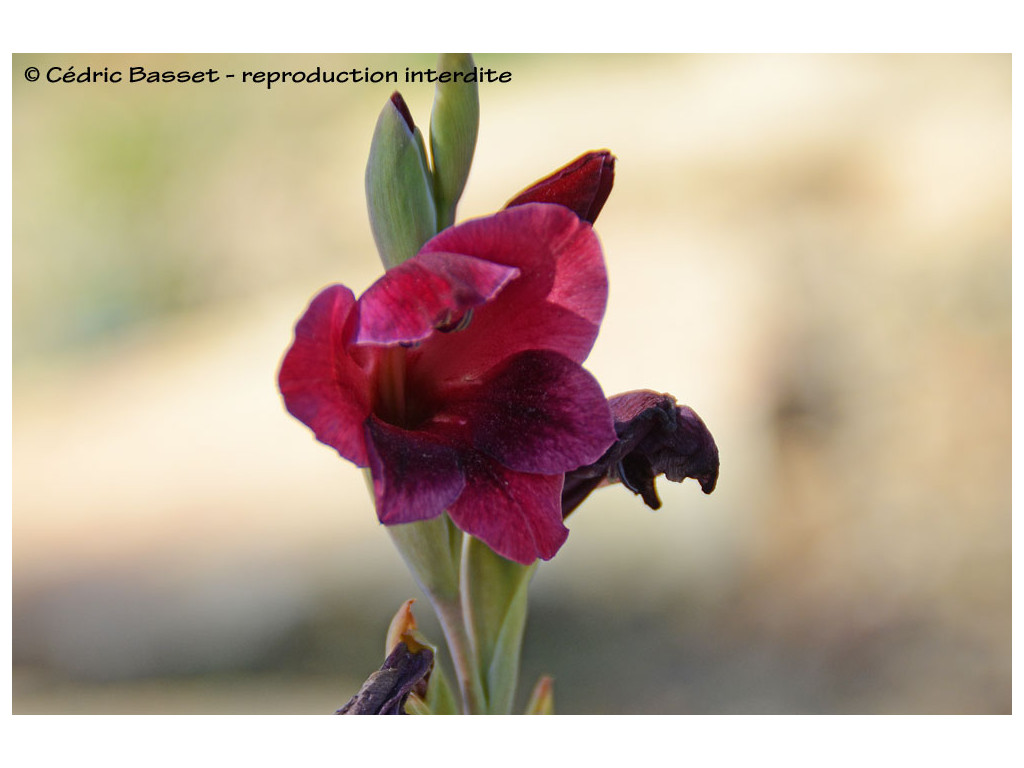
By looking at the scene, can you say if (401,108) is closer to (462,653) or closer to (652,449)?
(652,449)

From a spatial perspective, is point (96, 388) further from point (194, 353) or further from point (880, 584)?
point (880, 584)

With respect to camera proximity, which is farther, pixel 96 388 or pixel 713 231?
pixel 713 231

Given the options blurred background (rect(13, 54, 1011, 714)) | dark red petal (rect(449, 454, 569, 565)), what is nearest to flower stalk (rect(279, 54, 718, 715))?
dark red petal (rect(449, 454, 569, 565))

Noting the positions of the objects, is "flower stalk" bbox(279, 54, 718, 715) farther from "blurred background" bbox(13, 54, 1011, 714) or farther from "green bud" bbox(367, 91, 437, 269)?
"blurred background" bbox(13, 54, 1011, 714)

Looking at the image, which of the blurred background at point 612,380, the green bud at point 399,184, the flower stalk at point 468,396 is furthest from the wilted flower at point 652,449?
the blurred background at point 612,380

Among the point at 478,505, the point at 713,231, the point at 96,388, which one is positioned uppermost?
the point at 713,231

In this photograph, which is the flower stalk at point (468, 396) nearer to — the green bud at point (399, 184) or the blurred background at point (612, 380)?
the green bud at point (399, 184)
